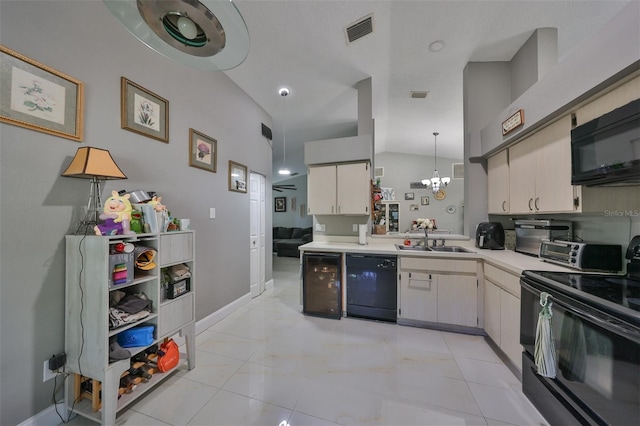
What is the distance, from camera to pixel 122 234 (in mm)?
1427

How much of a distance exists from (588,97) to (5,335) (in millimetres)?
3750

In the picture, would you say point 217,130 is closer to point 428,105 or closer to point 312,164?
point 312,164

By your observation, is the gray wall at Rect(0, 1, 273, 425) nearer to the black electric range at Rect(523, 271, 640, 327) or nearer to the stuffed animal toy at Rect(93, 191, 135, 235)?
the stuffed animal toy at Rect(93, 191, 135, 235)

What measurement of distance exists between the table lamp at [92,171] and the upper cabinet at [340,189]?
7.14 ft

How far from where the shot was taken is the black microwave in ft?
3.80

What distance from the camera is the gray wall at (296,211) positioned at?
9047mm

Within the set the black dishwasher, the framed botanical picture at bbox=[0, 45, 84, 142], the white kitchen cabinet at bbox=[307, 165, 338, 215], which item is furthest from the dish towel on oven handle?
the framed botanical picture at bbox=[0, 45, 84, 142]

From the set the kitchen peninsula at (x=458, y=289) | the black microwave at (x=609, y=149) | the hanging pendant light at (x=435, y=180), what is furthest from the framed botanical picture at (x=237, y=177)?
the hanging pendant light at (x=435, y=180)

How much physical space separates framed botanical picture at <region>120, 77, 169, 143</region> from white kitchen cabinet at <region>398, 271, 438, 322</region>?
9.57 ft

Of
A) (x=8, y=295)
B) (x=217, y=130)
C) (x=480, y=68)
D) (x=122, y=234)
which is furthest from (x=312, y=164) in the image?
(x=8, y=295)

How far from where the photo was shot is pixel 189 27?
0.89 meters

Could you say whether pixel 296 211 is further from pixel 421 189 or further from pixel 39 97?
pixel 39 97

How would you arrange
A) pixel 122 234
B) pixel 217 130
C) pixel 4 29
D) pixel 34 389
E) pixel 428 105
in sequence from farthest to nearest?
pixel 428 105 < pixel 217 130 < pixel 122 234 < pixel 34 389 < pixel 4 29

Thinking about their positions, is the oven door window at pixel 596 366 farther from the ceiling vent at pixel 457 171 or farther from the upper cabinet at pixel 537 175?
the ceiling vent at pixel 457 171
